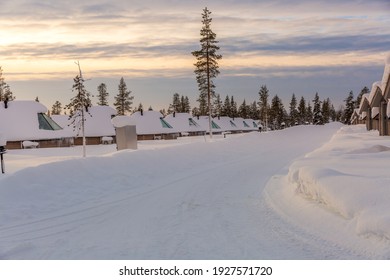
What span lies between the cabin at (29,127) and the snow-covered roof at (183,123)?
29.0 m

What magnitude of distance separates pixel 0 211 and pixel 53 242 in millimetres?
2862

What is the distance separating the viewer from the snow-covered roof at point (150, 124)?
58237 millimetres

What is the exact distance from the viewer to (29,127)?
1588 inches

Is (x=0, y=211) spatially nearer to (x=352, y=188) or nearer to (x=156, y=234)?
(x=156, y=234)

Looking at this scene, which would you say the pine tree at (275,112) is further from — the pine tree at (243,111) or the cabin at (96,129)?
the cabin at (96,129)

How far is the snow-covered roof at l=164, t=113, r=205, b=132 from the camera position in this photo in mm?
71188

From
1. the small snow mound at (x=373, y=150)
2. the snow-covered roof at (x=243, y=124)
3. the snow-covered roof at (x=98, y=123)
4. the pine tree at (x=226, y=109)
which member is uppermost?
the pine tree at (x=226, y=109)

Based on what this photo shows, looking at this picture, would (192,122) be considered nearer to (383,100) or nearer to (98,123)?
(98,123)

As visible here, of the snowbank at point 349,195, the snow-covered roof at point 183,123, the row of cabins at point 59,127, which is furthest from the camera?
the snow-covered roof at point 183,123

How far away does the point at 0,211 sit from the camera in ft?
31.3

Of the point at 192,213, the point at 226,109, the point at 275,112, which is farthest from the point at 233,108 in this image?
the point at 192,213

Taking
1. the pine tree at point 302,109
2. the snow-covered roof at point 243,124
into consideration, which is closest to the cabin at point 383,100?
the snow-covered roof at point 243,124

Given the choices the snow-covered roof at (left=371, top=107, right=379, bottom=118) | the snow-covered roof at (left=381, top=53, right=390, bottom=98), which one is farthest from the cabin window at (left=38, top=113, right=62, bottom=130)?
the snow-covered roof at (left=371, top=107, right=379, bottom=118)

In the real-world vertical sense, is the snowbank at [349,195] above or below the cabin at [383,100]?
below
